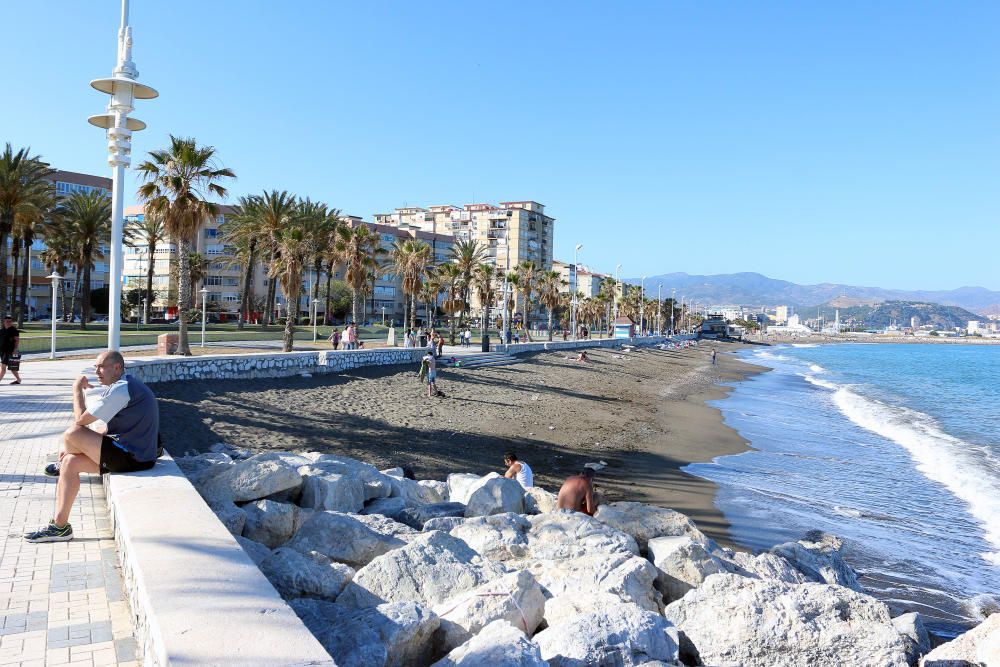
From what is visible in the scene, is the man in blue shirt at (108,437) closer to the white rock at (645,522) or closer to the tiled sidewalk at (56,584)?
the tiled sidewalk at (56,584)

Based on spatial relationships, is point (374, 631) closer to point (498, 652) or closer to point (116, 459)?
point (498, 652)

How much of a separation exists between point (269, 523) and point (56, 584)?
2173 millimetres

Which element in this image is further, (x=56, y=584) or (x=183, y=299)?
(x=183, y=299)

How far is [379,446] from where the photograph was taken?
50.6 ft

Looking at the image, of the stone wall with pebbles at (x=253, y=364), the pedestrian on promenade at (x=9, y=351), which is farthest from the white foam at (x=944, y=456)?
the pedestrian on promenade at (x=9, y=351)

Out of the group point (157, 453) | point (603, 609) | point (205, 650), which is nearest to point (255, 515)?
point (157, 453)

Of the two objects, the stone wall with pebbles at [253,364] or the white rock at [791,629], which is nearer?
the white rock at [791,629]

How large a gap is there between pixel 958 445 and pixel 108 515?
75.9ft

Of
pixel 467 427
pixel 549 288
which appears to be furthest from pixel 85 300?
pixel 549 288

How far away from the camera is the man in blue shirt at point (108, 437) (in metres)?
5.10

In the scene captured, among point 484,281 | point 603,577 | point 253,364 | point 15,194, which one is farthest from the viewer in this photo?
point 484,281

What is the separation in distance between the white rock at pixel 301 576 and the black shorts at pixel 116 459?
144cm

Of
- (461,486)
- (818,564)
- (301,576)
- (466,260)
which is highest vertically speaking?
(466,260)

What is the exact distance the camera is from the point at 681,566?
6.46m
